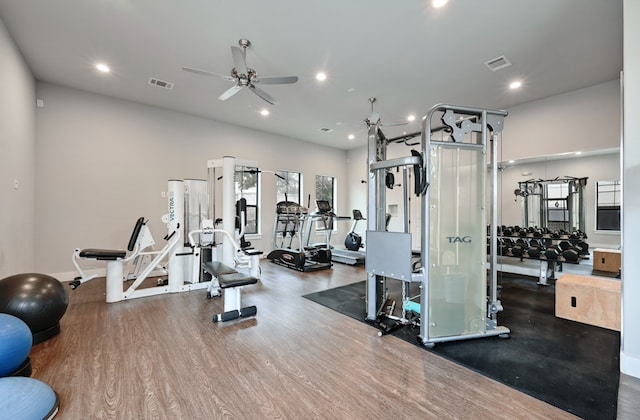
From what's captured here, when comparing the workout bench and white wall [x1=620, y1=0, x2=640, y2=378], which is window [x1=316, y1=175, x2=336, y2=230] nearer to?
the workout bench

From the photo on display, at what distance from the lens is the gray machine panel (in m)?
2.67

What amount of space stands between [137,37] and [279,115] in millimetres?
3034

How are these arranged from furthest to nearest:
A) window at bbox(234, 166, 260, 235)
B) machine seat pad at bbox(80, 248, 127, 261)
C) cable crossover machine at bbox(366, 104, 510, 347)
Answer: window at bbox(234, 166, 260, 235) → machine seat pad at bbox(80, 248, 127, 261) → cable crossover machine at bbox(366, 104, 510, 347)

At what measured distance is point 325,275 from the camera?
5.32 metres

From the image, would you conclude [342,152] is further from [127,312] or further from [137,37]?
[127,312]

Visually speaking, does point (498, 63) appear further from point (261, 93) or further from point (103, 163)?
point (103, 163)

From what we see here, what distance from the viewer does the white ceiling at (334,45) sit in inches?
113

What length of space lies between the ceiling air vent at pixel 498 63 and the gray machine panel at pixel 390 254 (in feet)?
9.72

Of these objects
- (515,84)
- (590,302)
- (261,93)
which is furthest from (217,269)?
(515,84)

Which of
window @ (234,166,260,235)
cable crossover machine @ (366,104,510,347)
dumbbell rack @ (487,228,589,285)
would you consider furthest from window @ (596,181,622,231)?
window @ (234,166,260,235)

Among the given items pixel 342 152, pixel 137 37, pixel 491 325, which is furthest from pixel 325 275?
pixel 342 152

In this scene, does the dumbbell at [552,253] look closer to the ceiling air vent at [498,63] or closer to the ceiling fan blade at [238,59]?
the ceiling air vent at [498,63]

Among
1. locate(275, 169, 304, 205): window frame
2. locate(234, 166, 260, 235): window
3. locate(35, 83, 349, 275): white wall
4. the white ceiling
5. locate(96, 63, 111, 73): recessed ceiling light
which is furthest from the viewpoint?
locate(275, 169, 304, 205): window frame

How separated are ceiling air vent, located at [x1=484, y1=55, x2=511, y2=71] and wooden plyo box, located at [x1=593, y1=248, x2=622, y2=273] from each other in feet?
10.5
